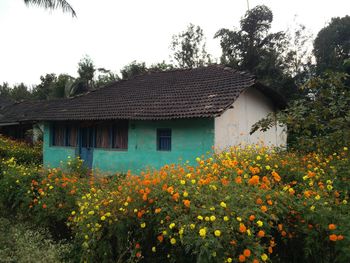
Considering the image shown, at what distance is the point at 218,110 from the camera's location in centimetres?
1028

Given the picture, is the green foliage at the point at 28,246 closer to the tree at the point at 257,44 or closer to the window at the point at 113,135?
the window at the point at 113,135

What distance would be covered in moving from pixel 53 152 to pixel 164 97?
21.8 ft

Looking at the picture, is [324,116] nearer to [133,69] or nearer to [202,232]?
[202,232]

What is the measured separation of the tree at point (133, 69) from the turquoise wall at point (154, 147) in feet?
47.4

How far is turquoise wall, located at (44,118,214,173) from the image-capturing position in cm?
1102

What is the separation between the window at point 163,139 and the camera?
1213 cm

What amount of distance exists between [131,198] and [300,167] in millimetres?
2582

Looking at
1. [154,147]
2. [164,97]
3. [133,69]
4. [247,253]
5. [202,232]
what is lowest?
[247,253]

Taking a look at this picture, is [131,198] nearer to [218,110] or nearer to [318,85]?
[318,85]

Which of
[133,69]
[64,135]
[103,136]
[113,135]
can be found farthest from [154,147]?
[133,69]

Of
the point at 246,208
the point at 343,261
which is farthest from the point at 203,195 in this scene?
the point at 343,261

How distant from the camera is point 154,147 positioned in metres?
12.3

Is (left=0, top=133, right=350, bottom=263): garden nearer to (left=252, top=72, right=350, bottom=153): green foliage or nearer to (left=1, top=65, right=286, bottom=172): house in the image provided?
(left=252, top=72, right=350, bottom=153): green foliage

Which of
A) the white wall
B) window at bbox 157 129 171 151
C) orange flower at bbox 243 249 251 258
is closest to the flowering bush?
orange flower at bbox 243 249 251 258
